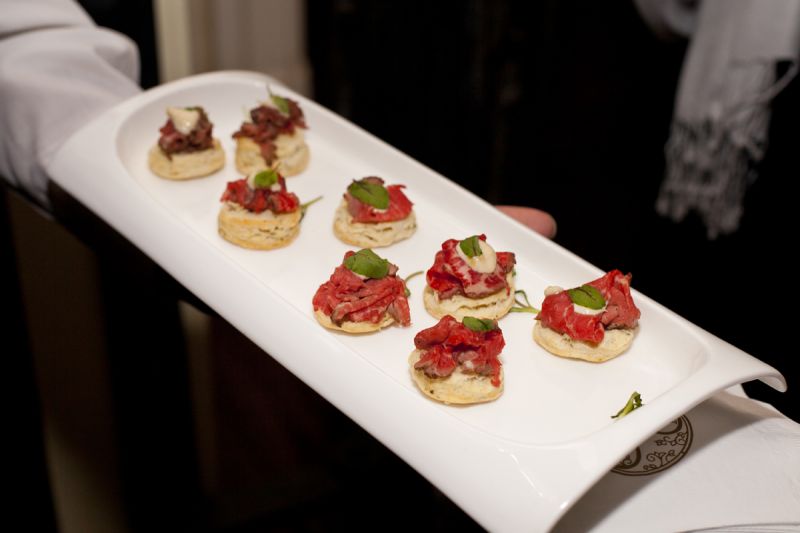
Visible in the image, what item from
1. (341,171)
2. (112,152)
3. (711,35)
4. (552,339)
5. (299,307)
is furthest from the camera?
(711,35)

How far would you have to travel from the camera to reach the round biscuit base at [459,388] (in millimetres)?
1788

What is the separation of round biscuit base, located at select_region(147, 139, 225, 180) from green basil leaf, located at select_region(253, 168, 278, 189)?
10.2 inches

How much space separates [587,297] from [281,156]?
1.00 m

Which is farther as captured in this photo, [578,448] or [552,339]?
[552,339]

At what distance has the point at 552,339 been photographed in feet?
6.32

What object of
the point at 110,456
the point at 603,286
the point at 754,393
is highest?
the point at 603,286

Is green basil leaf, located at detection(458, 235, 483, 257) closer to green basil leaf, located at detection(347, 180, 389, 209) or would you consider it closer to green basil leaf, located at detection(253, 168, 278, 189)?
green basil leaf, located at detection(347, 180, 389, 209)

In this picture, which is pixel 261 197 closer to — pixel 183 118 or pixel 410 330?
pixel 183 118

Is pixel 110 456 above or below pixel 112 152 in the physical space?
below

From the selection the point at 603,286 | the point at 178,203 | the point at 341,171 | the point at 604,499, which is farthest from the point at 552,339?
the point at 178,203

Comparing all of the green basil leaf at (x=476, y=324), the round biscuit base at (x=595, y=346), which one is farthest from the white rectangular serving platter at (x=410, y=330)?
the green basil leaf at (x=476, y=324)

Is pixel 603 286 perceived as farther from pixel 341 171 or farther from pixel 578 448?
pixel 341 171

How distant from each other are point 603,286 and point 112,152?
1318mm

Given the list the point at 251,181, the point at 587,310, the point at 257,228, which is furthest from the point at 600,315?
the point at 251,181
